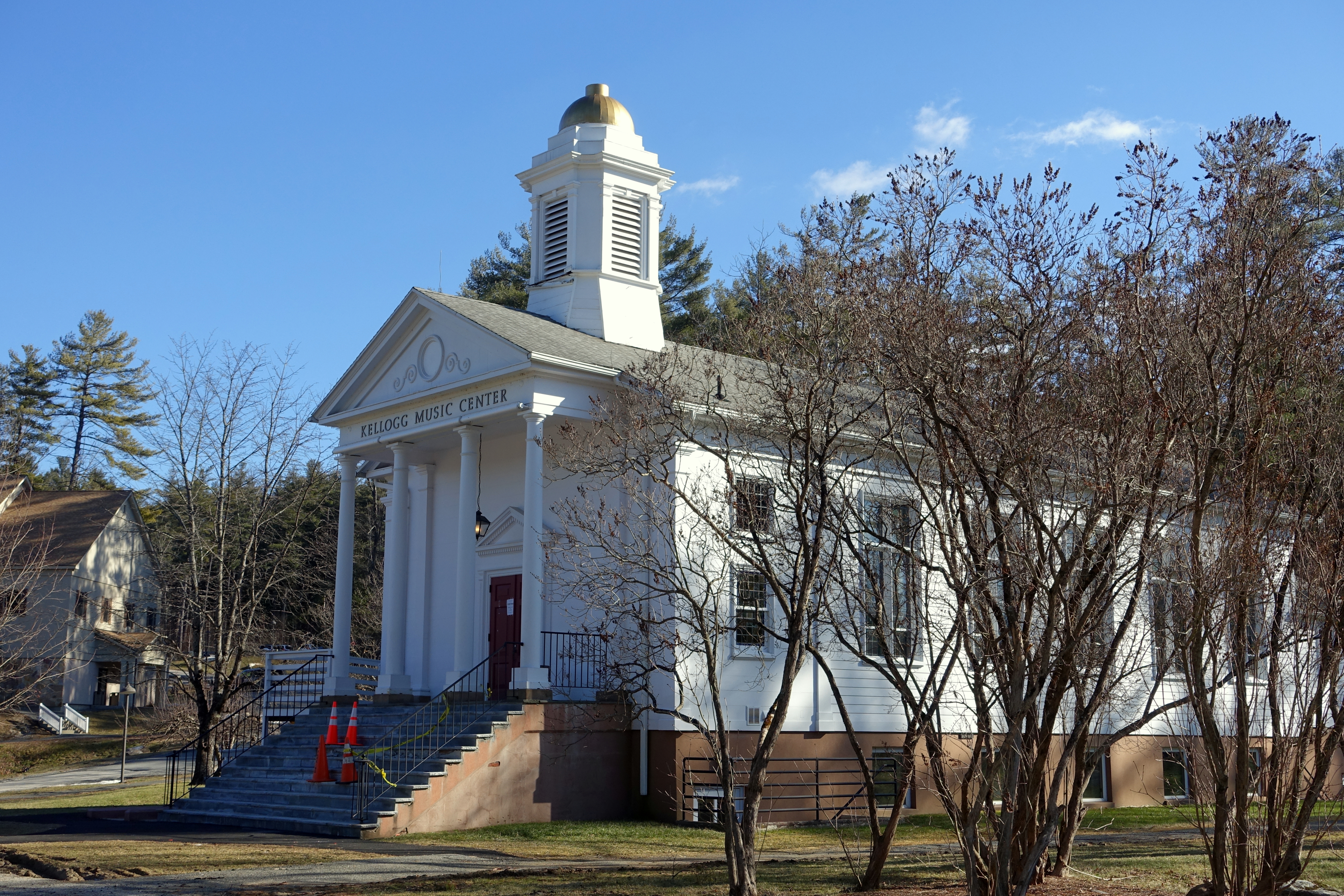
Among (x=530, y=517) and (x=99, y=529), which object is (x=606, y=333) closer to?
(x=530, y=517)

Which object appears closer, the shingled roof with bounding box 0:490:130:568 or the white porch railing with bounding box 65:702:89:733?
the white porch railing with bounding box 65:702:89:733

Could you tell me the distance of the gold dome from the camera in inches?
1029

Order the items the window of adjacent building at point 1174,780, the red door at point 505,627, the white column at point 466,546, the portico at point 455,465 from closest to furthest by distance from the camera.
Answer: the portico at point 455,465
the white column at point 466,546
the red door at point 505,627
the window of adjacent building at point 1174,780

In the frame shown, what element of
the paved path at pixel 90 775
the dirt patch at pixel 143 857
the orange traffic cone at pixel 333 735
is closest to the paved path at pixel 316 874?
the dirt patch at pixel 143 857

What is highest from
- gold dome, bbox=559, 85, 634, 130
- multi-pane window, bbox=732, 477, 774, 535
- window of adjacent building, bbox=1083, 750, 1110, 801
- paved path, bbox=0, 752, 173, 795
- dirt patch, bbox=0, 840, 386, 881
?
gold dome, bbox=559, 85, 634, 130

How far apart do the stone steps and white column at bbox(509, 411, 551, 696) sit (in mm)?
529

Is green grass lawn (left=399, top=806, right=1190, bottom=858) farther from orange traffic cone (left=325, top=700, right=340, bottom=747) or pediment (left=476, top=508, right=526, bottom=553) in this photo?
pediment (left=476, top=508, right=526, bottom=553)

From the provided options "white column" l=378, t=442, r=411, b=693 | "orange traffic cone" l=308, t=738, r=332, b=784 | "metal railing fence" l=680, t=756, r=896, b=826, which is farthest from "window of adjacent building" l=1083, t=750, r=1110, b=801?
"orange traffic cone" l=308, t=738, r=332, b=784

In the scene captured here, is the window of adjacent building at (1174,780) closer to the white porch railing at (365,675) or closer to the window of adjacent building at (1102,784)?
the window of adjacent building at (1102,784)

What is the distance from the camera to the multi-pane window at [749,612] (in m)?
19.9

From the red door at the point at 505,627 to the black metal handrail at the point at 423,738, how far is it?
0.24 meters

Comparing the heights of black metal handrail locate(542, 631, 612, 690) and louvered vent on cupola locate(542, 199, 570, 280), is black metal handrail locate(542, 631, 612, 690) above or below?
below

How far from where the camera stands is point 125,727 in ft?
101

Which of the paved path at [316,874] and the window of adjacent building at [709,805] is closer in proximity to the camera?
the paved path at [316,874]
